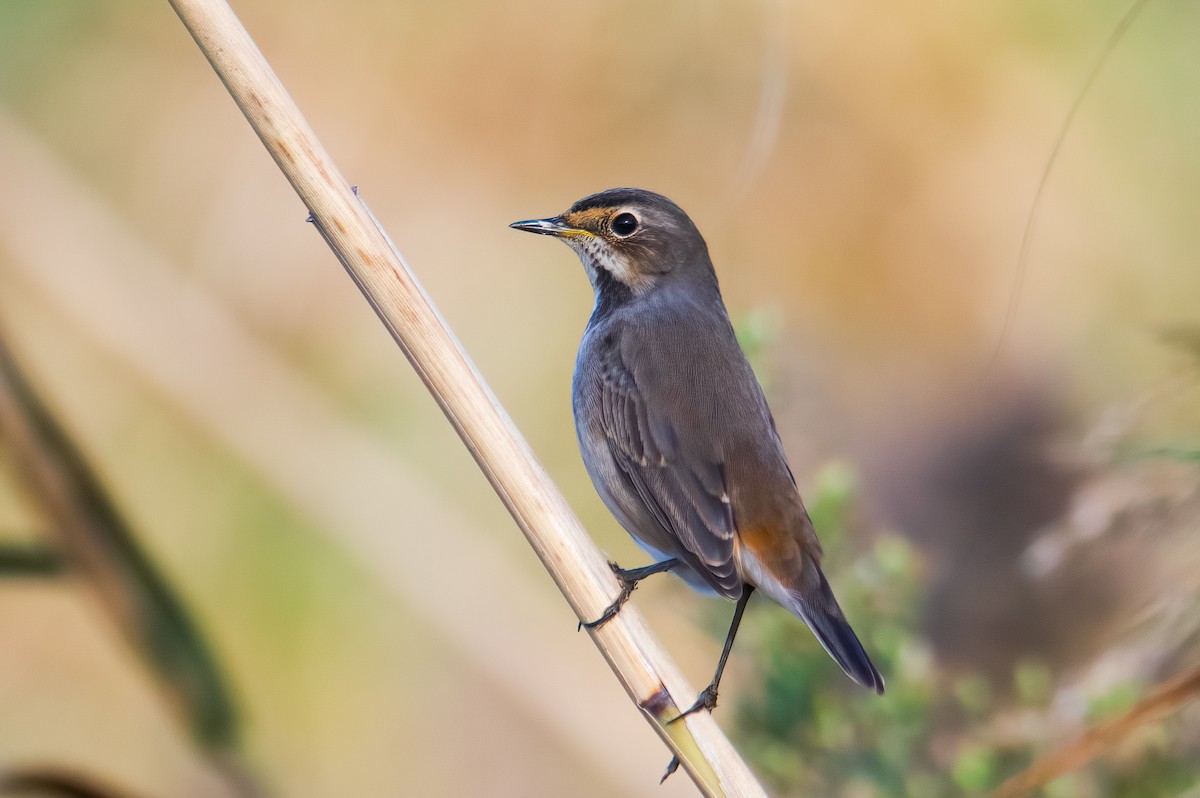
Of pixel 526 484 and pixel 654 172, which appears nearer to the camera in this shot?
pixel 526 484

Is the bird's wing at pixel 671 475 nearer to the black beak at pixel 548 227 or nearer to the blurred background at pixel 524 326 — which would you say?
the black beak at pixel 548 227

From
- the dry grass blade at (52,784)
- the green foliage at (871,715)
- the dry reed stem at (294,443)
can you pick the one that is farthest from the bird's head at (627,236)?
the dry grass blade at (52,784)

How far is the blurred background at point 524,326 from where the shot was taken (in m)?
3.90

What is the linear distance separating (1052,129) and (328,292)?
347cm

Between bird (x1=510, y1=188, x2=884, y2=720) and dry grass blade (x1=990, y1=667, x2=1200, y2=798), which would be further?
bird (x1=510, y1=188, x2=884, y2=720)

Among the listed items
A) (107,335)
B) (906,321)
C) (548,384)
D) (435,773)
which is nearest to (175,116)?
(107,335)

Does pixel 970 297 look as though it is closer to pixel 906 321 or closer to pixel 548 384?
pixel 906 321

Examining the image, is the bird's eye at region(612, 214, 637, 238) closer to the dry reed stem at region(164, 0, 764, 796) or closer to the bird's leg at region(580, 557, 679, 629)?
the bird's leg at region(580, 557, 679, 629)

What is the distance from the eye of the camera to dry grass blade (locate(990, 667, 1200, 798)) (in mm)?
1935

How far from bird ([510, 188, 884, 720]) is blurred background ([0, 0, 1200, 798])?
0.44 m

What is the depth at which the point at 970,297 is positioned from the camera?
5.18m

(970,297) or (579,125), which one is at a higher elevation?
(579,125)

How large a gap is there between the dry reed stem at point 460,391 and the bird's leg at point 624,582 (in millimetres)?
18

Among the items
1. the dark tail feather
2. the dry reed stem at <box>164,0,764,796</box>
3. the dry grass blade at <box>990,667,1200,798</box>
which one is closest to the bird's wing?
the dark tail feather
